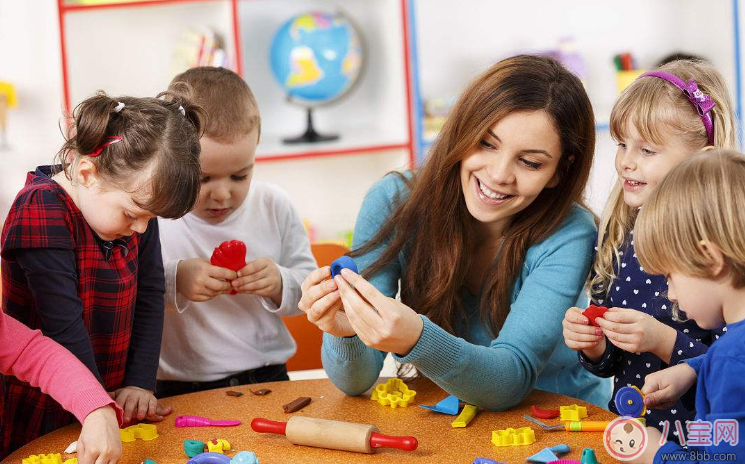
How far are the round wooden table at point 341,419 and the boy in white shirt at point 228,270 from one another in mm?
293

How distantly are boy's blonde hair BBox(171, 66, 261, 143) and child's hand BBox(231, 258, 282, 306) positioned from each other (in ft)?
0.86

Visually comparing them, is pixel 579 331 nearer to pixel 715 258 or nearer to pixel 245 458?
pixel 715 258

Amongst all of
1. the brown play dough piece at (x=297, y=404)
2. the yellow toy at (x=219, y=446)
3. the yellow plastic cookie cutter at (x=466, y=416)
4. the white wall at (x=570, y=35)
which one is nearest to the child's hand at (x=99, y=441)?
the yellow toy at (x=219, y=446)

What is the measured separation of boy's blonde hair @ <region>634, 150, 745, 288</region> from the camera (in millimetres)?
1049

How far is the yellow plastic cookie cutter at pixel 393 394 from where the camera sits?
1.43 metres

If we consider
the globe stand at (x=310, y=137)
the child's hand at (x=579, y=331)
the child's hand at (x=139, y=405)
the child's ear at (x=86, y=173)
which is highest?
the child's ear at (x=86, y=173)

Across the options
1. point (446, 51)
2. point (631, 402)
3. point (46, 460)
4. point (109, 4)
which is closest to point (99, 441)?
point (46, 460)

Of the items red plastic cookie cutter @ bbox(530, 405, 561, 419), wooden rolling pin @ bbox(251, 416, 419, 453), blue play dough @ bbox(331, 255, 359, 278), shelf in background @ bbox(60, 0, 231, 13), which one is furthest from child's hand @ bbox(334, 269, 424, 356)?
Result: shelf in background @ bbox(60, 0, 231, 13)

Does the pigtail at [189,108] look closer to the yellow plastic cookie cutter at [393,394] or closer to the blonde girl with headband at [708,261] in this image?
the yellow plastic cookie cutter at [393,394]

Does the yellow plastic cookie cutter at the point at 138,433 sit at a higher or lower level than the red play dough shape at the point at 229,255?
lower

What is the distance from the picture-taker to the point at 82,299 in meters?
1.50

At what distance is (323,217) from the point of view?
12.1 feet

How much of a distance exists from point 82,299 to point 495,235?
82cm

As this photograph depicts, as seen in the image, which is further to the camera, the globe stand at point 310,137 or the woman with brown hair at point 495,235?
the globe stand at point 310,137
